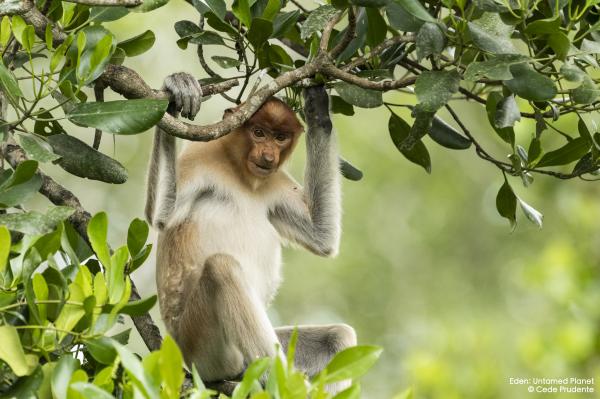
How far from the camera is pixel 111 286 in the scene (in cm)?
217

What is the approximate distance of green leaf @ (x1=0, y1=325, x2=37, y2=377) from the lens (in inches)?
72.5

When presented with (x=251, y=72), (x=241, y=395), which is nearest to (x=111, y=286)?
(x=241, y=395)

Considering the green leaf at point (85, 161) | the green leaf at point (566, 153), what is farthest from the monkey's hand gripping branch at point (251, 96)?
the green leaf at point (566, 153)

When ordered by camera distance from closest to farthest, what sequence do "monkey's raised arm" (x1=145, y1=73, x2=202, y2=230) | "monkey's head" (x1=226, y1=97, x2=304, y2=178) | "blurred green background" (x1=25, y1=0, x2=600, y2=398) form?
1. "monkey's raised arm" (x1=145, y1=73, x2=202, y2=230)
2. "monkey's head" (x1=226, y1=97, x2=304, y2=178)
3. "blurred green background" (x1=25, y1=0, x2=600, y2=398)

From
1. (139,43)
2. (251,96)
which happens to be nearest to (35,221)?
(251,96)

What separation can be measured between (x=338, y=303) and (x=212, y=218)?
9.47 m

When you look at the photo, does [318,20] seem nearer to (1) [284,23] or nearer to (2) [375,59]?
(1) [284,23]

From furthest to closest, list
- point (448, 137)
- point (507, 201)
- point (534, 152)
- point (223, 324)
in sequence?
point (223, 324) → point (448, 137) → point (507, 201) → point (534, 152)

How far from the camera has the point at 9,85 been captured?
243 cm

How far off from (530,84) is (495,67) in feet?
0.53

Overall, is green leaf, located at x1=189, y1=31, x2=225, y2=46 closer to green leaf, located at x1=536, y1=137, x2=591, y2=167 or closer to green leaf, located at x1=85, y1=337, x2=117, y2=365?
green leaf, located at x1=536, y1=137, x2=591, y2=167

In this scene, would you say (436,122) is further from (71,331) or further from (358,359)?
(71,331)

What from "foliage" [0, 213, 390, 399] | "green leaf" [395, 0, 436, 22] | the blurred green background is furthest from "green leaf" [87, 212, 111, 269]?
the blurred green background

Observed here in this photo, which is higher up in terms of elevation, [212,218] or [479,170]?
[212,218]
